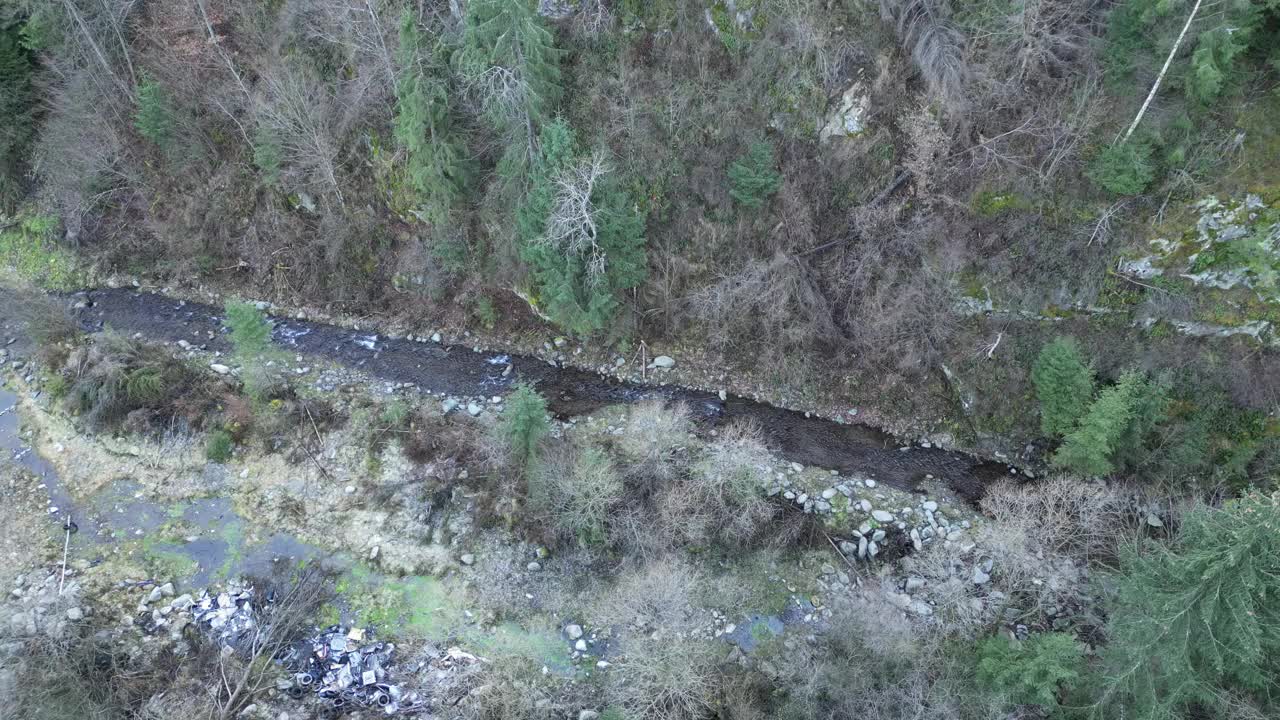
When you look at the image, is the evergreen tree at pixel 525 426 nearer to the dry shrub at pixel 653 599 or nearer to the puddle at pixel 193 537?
the dry shrub at pixel 653 599

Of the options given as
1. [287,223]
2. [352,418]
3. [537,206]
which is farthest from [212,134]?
[537,206]

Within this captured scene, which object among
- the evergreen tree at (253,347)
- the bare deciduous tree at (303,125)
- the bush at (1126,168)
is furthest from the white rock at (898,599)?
the bare deciduous tree at (303,125)

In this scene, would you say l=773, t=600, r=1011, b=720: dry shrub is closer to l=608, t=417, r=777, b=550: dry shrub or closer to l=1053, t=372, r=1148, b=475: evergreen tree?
l=608, t=417, r=777, b=550: dry shrub

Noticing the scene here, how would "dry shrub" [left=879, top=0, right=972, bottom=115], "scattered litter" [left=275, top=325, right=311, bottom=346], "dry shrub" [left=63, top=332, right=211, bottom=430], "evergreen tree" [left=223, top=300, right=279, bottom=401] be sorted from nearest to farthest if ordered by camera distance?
"dry shrub" [left=879, top=0, right=972, bottom=115], "evergreen tree" [left=223, top=300, right=279, bottom=401], "dry shrub" [left=63, top=332, right=211, bottom=430], "scattered litter" [left=275, top=325, right=311, bottom=346]

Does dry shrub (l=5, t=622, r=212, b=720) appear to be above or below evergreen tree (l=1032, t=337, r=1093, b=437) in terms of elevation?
below

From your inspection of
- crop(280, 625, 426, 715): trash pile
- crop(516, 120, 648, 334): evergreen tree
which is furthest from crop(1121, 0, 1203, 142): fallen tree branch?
crop(280, 625, 426, 715): trash pile

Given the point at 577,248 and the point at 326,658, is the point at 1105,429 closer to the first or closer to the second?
the point at 577,248
